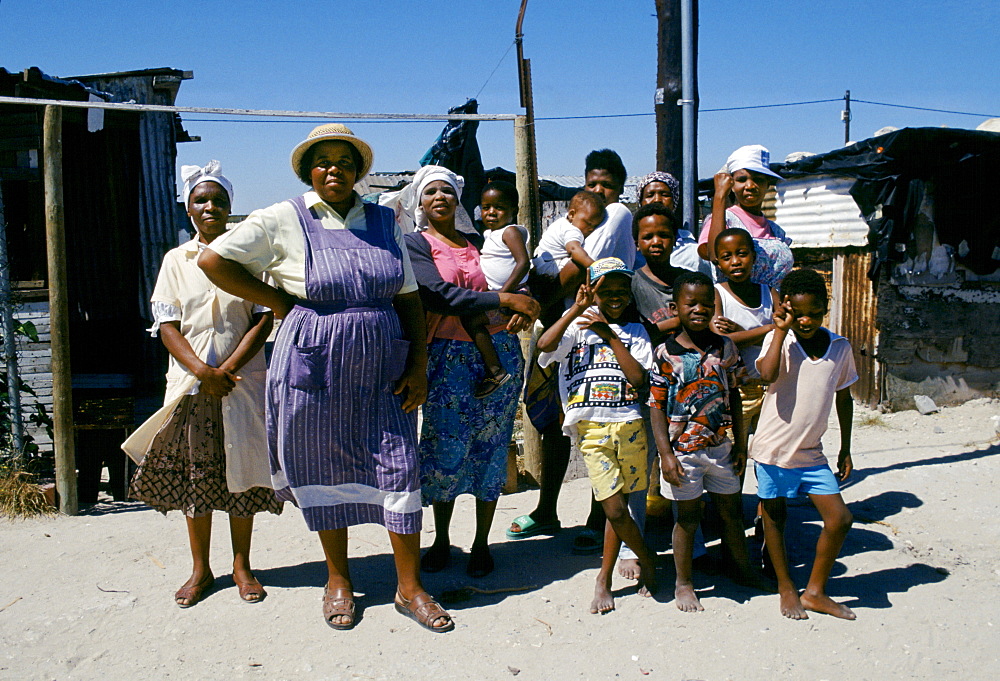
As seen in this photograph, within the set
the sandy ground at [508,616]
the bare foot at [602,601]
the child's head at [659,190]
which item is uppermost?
the child's head at [659,190]

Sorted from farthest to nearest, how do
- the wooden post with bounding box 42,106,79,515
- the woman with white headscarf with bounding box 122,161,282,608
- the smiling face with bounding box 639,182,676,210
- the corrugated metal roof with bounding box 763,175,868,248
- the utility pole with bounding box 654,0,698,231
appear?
the corrugated metal roof with bounding box 763,175,868,248 < the utility pole with bounding box 654,0,698,231 < the wooden post with bounding box 42,106,79,515 < the smiling face with bounding box 639,182,676,210 < the woman with white headscarf with bounding box 122,161,282,608

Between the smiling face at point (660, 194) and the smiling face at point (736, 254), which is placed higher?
the smiling face at point (660, 194)

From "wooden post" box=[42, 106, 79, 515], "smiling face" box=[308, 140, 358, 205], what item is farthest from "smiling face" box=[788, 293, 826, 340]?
"wooden post" box=[42, 106, 79, 515]

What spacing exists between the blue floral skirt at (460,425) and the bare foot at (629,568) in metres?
0.70

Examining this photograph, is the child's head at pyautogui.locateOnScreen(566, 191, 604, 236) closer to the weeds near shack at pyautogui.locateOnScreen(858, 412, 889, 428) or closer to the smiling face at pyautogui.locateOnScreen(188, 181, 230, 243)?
the smiling face at pyautogui.locateOnScreen(188, 181, 230, 243)

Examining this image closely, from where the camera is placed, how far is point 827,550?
3.26m

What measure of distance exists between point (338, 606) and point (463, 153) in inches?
130

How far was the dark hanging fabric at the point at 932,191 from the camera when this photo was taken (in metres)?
7.66

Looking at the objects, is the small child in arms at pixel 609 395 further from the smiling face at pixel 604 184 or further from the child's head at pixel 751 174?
the child's head at pixel 751 174

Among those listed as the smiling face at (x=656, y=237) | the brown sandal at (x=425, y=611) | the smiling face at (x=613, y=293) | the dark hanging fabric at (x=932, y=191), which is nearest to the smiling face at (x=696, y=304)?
the smiling face at (x=613, y=293)

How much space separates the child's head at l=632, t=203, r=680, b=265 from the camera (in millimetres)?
3744

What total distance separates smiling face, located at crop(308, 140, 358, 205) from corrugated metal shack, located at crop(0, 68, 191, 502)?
4474 millimetres

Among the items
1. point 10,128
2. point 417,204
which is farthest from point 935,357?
point 10,128

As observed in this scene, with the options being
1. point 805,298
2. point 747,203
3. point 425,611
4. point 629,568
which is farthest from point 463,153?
point 425,611
